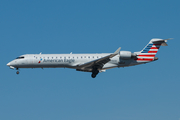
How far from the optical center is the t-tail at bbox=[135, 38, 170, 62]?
1502 inches

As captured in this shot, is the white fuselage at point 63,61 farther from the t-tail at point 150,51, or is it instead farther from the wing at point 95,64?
the t-tail at point 150,51

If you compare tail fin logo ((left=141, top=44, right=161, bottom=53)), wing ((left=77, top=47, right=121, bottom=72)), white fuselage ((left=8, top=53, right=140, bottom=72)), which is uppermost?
tail fin logo ((left=141, top=44, right=161, bottom=53))

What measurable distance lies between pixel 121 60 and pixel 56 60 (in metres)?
8.12

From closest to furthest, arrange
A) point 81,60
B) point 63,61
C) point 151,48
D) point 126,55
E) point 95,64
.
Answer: point 95,64, point 126,55, point 63,61, point 81,60, point 151,48

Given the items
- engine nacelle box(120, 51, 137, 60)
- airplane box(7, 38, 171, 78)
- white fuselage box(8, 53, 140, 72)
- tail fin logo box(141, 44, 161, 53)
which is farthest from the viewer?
tail fin logo box(141, 44, 161, 53)

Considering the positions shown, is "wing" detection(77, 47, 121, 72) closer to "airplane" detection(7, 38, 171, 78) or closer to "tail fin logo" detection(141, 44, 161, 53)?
"airplane" detection(7, 38, 171, 78)

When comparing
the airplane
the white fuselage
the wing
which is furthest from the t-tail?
the wing

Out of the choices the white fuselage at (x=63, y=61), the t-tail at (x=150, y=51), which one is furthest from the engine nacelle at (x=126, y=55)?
the t-tail at (x=150, y=51)

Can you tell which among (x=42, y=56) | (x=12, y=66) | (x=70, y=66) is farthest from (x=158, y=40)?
(x=12, y=66)

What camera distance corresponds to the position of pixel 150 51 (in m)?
38.6

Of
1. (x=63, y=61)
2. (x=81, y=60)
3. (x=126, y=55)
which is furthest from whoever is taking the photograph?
(x=81, y=60)

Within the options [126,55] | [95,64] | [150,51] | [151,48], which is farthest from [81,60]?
[151,48]

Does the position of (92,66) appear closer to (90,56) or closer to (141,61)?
(90,56)

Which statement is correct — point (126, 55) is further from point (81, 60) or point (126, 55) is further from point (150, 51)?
point (81, 60)
